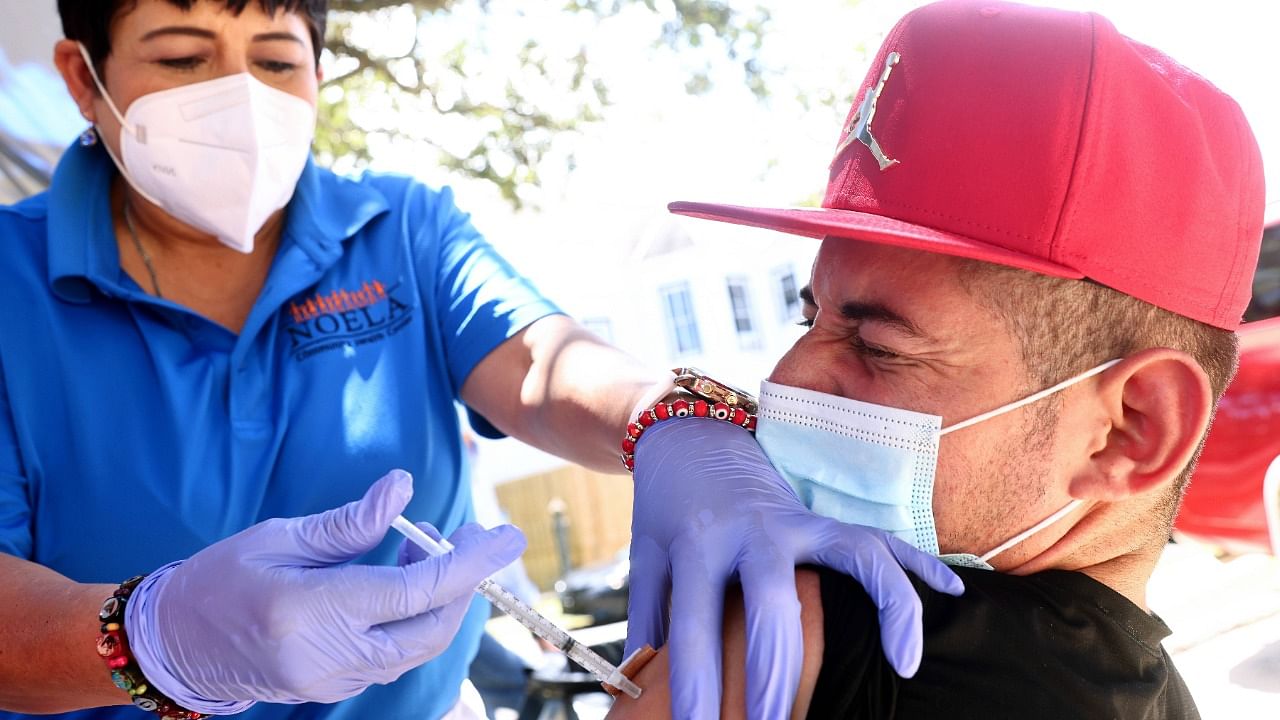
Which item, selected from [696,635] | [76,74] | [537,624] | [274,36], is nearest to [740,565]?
[696,635]

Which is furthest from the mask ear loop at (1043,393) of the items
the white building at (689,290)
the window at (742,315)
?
the window at (742,315)

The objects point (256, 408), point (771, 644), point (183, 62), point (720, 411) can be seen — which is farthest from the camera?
point (183, 62)

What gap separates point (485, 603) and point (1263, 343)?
3.39 meters

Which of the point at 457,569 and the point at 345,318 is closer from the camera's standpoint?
the point at 457,569

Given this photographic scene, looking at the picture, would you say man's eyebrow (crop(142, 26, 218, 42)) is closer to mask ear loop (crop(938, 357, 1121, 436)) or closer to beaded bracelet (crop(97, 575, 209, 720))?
beaded bracelet (crop(97, 575, 209, 720))

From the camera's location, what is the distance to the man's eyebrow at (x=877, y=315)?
1.25 metres

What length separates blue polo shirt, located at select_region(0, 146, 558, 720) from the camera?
1.58 m

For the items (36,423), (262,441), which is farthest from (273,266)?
(36,423)

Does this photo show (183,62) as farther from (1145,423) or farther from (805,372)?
(1145,423)

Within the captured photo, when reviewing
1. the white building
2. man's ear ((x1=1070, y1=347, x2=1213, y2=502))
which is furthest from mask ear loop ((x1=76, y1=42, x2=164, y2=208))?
the white building

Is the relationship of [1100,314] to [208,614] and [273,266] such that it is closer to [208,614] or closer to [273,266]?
[208,614]

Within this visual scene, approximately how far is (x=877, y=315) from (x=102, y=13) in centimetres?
145

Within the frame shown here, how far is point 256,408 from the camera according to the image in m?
1.72

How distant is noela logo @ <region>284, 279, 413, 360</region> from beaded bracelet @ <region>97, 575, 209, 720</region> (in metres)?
0.67
